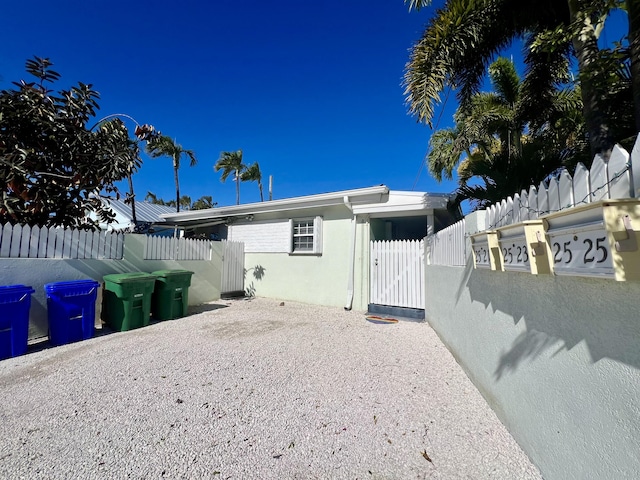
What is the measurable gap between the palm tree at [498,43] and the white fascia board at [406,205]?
8.50 feet

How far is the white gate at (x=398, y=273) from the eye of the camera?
7430 mm

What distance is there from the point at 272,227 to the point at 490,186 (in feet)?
22.0

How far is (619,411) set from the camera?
1435 mm

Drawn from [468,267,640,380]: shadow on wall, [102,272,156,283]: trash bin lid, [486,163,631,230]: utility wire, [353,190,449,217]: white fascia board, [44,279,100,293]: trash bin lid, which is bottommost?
[44,279,100,293]: trash bin lid

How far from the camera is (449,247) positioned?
194 inches

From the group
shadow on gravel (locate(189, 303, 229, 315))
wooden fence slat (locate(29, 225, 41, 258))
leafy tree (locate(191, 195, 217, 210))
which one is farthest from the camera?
leafy tree (locate(191, 195, 217, 210))

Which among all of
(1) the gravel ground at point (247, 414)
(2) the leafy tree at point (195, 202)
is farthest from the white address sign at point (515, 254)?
(2) the leafy tree at point (195, 202)

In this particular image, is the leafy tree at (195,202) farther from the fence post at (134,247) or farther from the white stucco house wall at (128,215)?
the fence post at (134,247)

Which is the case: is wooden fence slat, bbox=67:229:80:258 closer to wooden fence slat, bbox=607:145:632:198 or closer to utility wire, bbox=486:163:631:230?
utility wire, bbox=486:163:631:230

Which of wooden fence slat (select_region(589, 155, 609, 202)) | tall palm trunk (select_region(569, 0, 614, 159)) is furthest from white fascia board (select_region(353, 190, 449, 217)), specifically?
wooden fence slat (select_region(589, 155, 609, 202))

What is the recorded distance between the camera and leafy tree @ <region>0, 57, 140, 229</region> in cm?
625

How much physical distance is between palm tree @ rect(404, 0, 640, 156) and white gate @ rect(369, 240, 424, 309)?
3.46m

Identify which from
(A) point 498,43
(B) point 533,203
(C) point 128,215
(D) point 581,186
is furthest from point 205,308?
(C) point 128,215

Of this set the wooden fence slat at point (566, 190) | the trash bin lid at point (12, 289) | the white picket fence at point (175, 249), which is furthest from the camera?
the white picket fence at point (175, 249)
